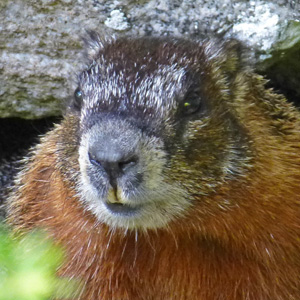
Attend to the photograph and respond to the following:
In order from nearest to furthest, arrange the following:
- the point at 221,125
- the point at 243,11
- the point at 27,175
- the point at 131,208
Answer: the point at 131,208
the point at 221,125
the point at 243,11
the point at 27,175

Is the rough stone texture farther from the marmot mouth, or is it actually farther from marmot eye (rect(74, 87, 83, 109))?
the marmot mouth

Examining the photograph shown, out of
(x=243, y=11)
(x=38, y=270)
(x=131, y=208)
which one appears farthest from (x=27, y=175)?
(x=38, y=270)

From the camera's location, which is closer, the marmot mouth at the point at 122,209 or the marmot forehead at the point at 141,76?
the marmot mouth at the point at 122,209

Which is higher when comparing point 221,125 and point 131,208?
point 221,125

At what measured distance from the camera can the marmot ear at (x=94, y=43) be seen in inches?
124

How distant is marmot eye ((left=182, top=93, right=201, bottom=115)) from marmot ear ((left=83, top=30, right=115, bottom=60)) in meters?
0.69

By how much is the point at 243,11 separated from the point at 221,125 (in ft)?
4.02

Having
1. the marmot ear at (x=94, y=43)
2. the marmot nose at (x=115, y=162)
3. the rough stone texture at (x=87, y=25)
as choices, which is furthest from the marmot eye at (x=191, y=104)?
the rough stone texture at (x=87, y=25)

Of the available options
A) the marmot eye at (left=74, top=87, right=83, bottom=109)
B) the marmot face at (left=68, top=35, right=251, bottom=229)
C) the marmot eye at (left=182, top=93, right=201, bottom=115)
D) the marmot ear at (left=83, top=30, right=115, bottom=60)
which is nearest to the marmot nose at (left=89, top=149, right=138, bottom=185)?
the marmot face at (left=68, top=35, right=251, bottom=229)

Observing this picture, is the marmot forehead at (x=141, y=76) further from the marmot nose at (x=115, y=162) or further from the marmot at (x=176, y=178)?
the marmot nose at (x=115, y=162)

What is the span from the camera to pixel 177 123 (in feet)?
8.38

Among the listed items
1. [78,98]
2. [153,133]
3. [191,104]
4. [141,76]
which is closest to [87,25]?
[78,98]

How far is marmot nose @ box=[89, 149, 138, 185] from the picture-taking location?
2223 mm

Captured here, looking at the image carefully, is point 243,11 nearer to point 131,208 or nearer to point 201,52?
point 201,52
